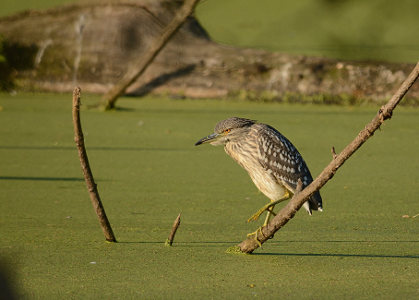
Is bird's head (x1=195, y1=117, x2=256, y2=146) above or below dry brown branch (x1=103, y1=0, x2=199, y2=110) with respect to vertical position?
above

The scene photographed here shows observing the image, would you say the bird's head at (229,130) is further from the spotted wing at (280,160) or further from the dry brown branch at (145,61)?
the dry brown branch at (145,61)

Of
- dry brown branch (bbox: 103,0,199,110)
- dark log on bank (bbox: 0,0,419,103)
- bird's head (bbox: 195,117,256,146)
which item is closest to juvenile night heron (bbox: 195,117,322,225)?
bird's head (bbox: 195,117,256,146)

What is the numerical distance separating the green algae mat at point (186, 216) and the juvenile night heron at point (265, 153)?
0.69ft

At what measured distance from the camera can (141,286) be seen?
90.0 inches

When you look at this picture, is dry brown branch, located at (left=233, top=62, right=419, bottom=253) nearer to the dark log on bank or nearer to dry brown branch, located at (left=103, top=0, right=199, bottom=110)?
dry brown branch, located at (left=103, top=0, right=199, bottom=110)

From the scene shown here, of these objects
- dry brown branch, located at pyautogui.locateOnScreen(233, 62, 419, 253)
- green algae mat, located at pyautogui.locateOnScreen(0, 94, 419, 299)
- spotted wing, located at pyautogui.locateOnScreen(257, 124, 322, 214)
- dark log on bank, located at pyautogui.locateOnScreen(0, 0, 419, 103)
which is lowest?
dark log on bank, located at pyautogui.locateOnScreen(0, 0, 419, 103)

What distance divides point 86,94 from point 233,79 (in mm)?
1497

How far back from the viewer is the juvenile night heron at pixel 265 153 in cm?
316

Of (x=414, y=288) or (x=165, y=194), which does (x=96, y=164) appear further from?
(x=414, y=288)

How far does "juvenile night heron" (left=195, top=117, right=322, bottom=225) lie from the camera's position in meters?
3.16

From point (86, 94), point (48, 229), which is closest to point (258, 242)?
point (48, 229)

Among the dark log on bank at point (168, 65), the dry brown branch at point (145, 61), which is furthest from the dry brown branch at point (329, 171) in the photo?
the dark log on bank at point (168, 65)

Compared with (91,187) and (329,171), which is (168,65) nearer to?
(91,187)

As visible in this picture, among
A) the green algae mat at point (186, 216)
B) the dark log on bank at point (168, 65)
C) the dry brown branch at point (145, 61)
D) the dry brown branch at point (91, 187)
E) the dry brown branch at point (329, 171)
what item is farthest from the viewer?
the dark log on bank at point (168, 65)
